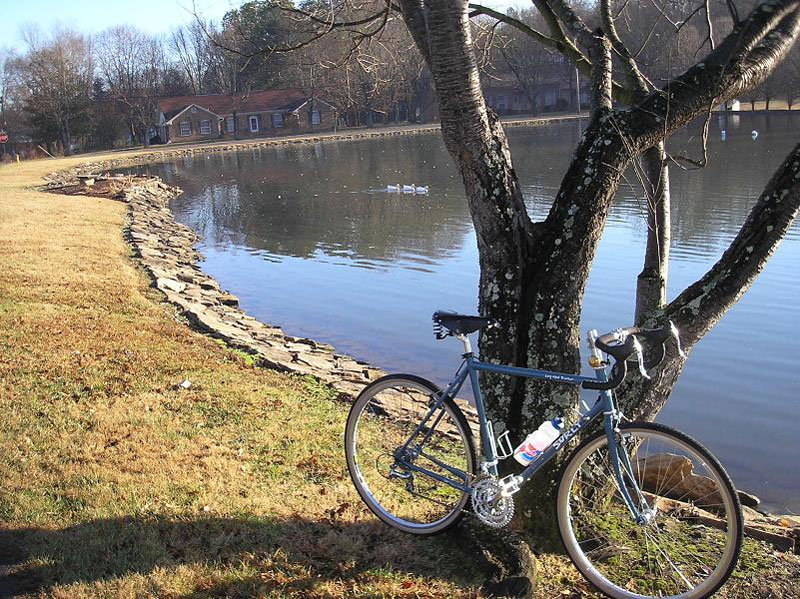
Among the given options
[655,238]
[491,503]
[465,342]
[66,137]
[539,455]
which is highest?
[66,137]

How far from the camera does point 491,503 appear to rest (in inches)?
143

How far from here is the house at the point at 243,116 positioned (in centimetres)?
7575

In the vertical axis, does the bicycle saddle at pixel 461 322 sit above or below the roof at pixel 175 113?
below

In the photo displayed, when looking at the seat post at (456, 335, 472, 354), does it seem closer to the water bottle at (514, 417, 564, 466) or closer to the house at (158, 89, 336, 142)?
the water bottle at (514, 417, 564, 466)

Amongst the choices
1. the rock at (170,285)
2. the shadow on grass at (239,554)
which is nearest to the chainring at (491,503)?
the shadow on grass at (239,554)

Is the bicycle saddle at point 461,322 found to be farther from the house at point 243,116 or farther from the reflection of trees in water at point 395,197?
the house at point 243,116

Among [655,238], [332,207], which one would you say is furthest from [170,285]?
[332,207]

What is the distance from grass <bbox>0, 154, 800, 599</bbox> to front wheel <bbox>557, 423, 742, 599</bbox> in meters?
0.21

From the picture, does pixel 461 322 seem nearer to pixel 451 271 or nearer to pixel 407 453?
pixel 407 453

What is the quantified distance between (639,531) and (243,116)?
78.2 meters

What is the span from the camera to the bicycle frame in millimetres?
3275

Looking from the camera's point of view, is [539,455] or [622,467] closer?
[622,467]

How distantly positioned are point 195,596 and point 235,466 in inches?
57.8

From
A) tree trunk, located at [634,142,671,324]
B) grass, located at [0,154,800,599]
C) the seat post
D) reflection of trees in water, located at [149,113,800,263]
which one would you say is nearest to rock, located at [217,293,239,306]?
grass, located at [0,154,800,599]
